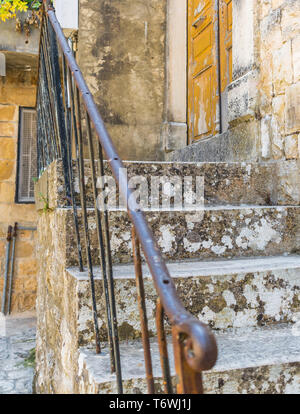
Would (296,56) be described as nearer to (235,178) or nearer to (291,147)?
(291,147)

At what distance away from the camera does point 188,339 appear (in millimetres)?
675

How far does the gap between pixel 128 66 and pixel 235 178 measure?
2.46m

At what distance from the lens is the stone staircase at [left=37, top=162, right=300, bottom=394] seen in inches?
47.7

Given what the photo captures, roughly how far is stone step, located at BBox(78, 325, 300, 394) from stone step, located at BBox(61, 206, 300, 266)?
48 cm

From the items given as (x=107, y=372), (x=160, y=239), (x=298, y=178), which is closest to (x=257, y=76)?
(x=298, y=178)

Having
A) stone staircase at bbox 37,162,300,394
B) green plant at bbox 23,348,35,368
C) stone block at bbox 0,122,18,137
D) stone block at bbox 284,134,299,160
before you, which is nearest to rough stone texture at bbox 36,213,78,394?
stone staircase at bbox 37,162,300,394

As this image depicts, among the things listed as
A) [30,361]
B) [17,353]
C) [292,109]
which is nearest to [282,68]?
[292,109]

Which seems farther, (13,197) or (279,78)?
(13,197)

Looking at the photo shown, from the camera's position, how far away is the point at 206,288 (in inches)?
58.5

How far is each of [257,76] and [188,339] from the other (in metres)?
2.25

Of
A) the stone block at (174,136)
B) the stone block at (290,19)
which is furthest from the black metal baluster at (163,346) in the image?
the stone block at (174,136)

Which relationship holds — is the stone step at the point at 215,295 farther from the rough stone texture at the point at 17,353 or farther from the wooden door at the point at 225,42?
the wooden door at the point at 225,42

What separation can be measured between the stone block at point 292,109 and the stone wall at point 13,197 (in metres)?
4.24

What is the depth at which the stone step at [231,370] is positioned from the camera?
1107mm
